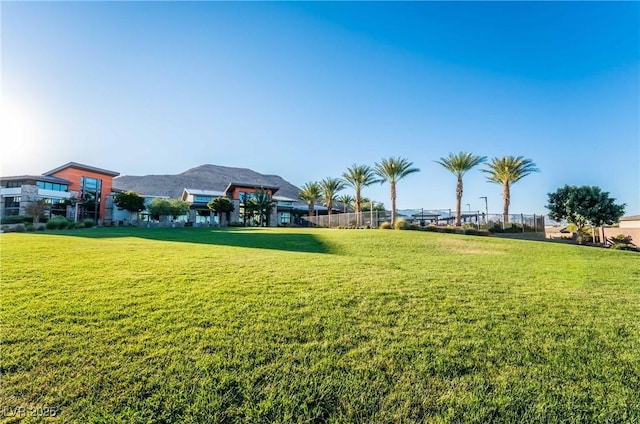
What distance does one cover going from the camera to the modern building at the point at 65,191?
38.9 meters

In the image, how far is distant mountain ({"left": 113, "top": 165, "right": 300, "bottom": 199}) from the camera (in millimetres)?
125312

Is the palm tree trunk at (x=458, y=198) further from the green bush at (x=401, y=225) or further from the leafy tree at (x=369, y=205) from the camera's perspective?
the leafy tree at (x=369, y=205)

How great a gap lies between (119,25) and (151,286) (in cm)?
699

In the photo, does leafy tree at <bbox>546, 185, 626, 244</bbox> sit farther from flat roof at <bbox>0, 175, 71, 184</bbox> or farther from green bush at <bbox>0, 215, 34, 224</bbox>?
flat roof at <bbox>0, 175, 71, 184</bbox>

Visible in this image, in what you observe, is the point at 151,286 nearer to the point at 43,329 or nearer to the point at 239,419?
the point at 43,329

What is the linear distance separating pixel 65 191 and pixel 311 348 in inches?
2108

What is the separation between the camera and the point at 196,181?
141 metres

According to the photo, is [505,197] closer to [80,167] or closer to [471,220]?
[471,220]

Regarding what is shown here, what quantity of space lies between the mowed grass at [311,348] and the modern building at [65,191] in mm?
44604

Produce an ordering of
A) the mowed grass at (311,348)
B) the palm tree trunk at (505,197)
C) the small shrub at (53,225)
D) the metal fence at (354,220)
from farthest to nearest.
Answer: the palm tree trunk at (505,197), the metal fence at (354,220), the small shrub at (53,225), the mowed grass at (311,348)

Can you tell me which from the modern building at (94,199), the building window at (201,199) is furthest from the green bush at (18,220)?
the building window at (201,199)

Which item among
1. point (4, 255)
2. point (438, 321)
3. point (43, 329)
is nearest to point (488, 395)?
point (438, 321)

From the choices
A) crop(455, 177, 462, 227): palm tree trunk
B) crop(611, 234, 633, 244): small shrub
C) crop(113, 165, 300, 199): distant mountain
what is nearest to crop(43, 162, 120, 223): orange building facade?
crop(455, 177, 462, 227): palm tree trunk

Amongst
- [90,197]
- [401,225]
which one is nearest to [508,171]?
[401,225]
